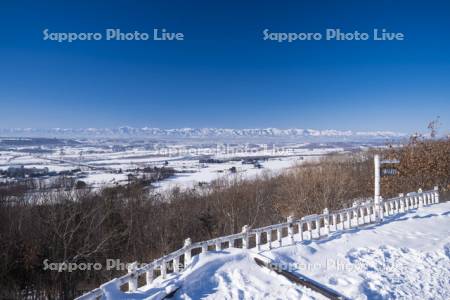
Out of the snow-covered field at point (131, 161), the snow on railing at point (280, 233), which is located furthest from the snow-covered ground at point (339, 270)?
the snow-covered field at point (131, 161)

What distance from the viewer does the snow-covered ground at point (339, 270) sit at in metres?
5.64

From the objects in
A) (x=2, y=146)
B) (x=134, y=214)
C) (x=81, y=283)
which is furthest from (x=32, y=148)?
(x=81, y=283)

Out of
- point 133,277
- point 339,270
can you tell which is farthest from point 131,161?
point 133,277

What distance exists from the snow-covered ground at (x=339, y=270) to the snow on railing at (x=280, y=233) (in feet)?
0.86

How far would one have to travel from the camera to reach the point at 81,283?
1975 centimetres

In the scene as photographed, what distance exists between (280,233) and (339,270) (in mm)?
1691

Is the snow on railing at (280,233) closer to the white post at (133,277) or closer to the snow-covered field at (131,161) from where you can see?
the white post at (133,277)

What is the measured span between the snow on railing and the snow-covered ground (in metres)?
0.26

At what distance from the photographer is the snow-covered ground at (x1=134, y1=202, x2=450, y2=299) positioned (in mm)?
5645

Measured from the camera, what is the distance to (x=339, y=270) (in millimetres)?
6879

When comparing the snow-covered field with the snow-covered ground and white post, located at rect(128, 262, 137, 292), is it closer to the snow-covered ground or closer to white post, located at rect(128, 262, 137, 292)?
the snow-covered ground

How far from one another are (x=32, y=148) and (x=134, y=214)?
214 ft

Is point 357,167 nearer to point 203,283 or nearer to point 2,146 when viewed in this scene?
point 203,283

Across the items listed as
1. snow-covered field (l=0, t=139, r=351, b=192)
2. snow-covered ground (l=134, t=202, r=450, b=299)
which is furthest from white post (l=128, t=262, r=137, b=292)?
snow-covered field (l=0, t=139, r=351, b=192)
